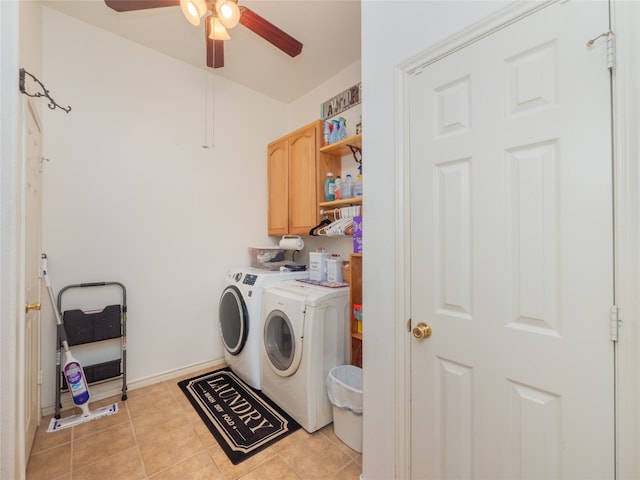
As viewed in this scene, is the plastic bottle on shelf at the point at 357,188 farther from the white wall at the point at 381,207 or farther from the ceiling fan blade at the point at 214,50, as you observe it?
the ceiling fan blade at the point at 214,50

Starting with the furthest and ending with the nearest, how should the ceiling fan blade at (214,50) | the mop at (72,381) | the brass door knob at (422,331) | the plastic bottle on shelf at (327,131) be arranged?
the plastic bottle on shelf at (327,131) → the mop at (72,381) → the ceiling fan blade at (214,50) → the brass door knob at (422,331)

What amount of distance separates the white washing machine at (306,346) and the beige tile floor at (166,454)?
0.19 m

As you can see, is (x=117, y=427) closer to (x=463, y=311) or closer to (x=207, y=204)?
(x=207, y=204)

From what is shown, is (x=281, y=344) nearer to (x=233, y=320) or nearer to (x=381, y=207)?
(x=233, y=320)

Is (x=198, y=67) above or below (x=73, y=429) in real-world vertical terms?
above

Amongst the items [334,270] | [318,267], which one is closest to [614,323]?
[334,270]

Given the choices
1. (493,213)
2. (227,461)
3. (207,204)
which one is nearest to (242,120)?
→ (207,204)

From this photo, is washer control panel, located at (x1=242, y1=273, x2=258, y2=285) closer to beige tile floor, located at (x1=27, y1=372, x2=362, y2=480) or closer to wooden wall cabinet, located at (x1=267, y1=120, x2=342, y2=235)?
wooden wall cabinet, located at (x1=267, y1=120, x2=342, y2=235)

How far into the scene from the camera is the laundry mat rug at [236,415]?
5.63 ft

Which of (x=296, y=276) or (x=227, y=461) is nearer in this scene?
(x=227, y=461)

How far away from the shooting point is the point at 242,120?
2963mm

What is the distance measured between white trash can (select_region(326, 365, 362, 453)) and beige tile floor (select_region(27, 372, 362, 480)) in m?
0.06

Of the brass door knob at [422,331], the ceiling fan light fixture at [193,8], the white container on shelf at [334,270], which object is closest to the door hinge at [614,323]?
the brass door knob at [422,331]

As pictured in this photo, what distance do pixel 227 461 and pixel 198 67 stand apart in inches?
125
